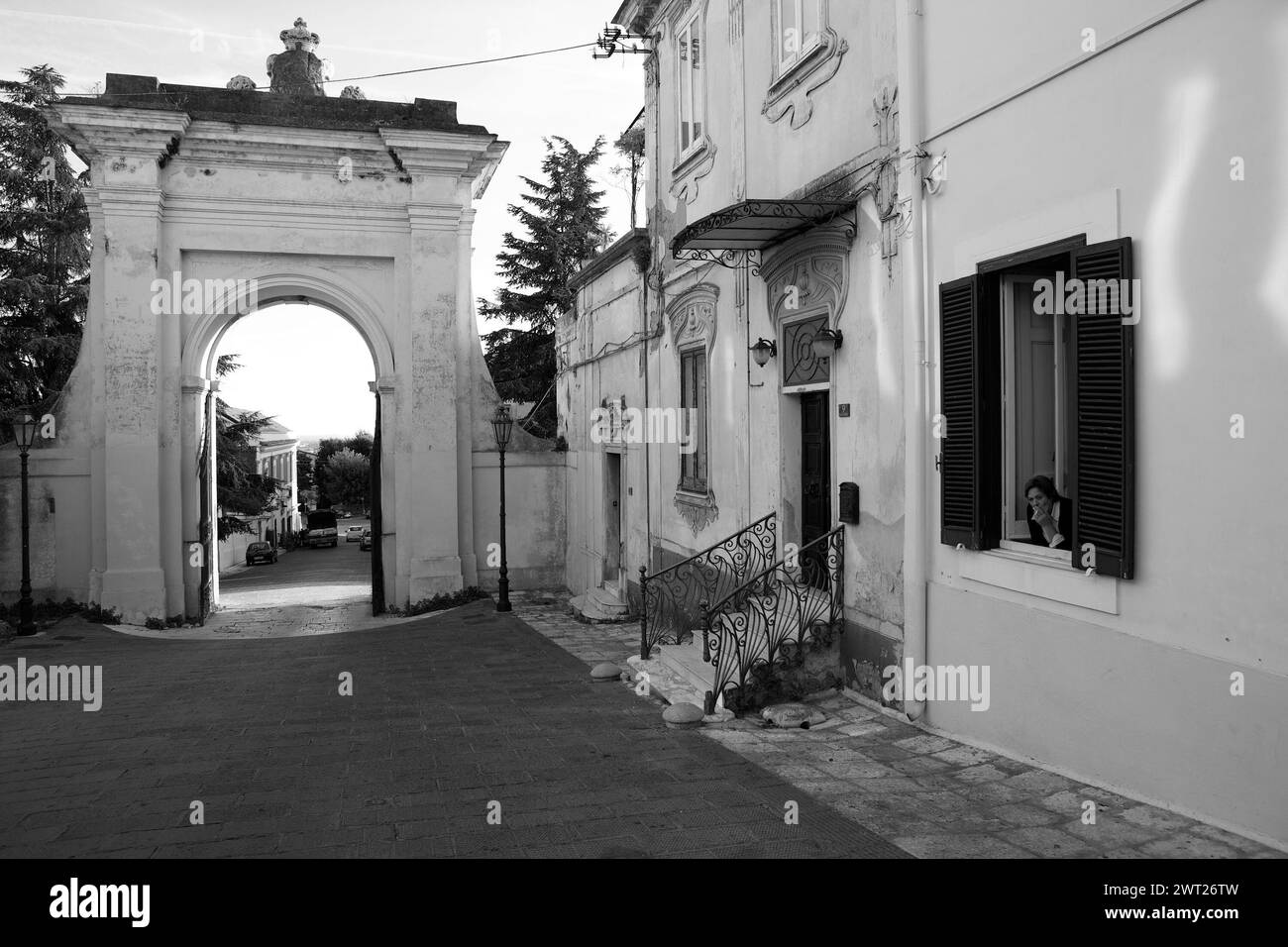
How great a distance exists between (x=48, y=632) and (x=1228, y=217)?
610 inches

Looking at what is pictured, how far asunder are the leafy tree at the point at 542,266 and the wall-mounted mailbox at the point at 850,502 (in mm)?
25252

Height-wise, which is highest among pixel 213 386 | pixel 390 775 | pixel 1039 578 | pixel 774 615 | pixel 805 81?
pixel 805 81

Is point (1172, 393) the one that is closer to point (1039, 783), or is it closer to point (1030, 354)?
point (1030, 354)

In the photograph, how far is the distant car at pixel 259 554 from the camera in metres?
39.2

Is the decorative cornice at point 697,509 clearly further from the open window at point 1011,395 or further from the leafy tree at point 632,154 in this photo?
the leafy tree at point 632,154

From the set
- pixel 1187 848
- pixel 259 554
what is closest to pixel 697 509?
pixel 1187 848

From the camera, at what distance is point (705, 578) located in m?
10.0

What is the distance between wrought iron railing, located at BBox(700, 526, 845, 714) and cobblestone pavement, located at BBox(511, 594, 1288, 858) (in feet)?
1.66

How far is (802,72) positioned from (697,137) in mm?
3023

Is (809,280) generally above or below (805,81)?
below

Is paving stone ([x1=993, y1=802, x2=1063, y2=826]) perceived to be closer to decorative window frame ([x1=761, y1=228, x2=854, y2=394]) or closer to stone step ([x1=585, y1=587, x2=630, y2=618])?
decorative window frame ([x1=761, y1=228, x2=854, y2=394])

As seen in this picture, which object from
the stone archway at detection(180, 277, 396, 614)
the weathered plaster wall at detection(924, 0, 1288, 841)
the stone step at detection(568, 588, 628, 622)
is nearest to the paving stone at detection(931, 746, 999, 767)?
the weathered plaster wall at detection(924, 0, 1288, 841)
